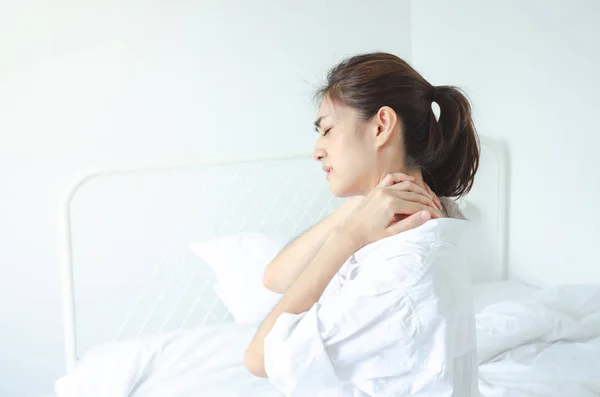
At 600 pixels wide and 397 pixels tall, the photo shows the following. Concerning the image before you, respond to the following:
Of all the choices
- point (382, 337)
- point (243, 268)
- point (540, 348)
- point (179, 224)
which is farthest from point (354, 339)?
point (179, 224)

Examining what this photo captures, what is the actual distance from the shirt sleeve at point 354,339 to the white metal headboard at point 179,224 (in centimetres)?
147

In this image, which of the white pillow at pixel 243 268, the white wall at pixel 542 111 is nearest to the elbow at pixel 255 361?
the white pillow at pixel 243 268

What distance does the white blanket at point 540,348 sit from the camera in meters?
1.85

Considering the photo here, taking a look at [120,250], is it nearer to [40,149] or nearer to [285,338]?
[40,149]

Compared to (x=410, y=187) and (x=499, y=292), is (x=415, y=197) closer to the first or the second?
(x=410, y=187)

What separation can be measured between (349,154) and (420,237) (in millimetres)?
207

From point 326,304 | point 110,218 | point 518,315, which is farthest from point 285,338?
point 110,218

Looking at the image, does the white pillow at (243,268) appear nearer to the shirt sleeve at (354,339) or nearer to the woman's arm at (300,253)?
the woman's arm at (300,253)

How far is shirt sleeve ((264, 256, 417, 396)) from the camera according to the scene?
3.52 ft

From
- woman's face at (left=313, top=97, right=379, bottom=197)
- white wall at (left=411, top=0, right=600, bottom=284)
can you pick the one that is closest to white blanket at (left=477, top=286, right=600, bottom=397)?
white wall at (left=411, top=0, right=600, bottom=284)

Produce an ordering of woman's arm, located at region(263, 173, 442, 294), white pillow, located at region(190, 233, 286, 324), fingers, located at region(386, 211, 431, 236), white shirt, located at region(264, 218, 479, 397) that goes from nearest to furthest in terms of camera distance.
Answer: white shirt, located at region(264, 218, 479, 397) < fingers, located at region(386, 211, 431, 236) < woman's arm, located at region(263, 173, 442, 294) < white pillow, located at region(190, 233, 286, 324)

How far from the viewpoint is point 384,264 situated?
43.6 inches

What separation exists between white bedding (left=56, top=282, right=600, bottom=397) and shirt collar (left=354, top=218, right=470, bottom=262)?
2.32 ft

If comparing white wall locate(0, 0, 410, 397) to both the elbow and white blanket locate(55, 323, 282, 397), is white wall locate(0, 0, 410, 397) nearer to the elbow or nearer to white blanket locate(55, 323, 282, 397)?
white blanket locate(55, 323, 282, 397)
